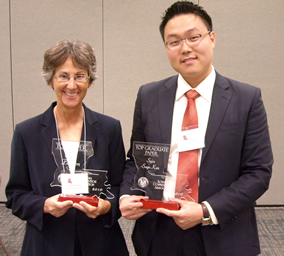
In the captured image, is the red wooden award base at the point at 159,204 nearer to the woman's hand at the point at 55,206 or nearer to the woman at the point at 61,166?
the woman at the point at 61,166

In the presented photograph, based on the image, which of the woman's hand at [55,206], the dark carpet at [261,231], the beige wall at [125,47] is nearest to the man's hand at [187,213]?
the woman's hand at [55,206]

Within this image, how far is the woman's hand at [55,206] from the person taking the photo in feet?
4.49

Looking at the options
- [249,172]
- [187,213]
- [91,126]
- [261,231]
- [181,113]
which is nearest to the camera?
[187,213]

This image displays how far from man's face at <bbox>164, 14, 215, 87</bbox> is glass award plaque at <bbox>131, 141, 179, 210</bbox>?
40 centimetres

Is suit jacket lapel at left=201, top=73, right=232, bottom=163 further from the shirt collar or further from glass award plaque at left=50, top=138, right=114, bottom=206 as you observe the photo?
glass award plaque at left=50, top=138, right=114, bottom=206

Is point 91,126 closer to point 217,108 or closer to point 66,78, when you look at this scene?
point 66,78

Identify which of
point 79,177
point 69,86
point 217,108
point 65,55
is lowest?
point 79,177

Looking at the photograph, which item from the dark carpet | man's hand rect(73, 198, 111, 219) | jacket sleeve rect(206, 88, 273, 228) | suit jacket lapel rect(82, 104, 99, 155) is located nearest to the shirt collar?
jacket sleeve rect(206, 88, 273, 228)

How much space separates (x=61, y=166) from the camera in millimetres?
1443

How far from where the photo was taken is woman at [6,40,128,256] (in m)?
1.48

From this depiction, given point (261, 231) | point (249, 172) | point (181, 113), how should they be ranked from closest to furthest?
point (249, 172), point (181, 113), point (261, 231)

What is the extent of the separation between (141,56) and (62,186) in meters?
2.77

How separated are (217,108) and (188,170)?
0.33m

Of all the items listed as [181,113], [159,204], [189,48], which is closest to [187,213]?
[159,204]
